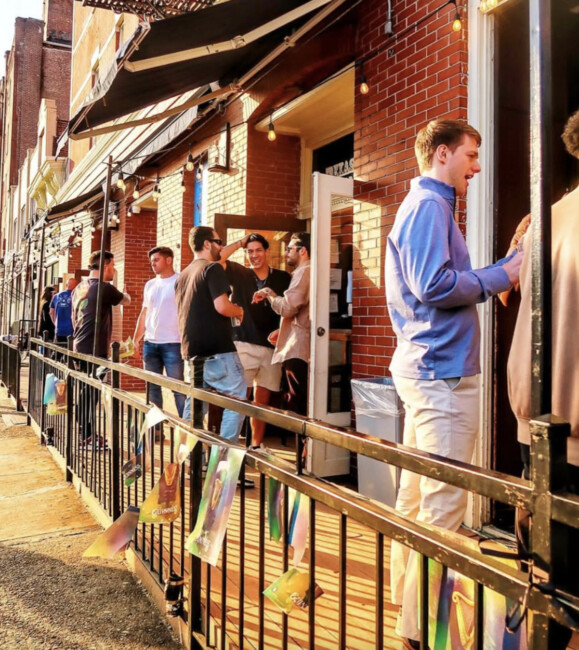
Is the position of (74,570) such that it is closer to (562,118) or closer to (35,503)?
(35,503)

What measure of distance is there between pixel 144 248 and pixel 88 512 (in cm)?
746

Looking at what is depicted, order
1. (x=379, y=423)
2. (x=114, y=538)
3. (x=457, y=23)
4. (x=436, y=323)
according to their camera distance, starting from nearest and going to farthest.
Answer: (x=436, y=323), (x=114, y=538), (x=457, y=23), (x=379, y=423)

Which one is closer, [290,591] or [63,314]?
[290,591]

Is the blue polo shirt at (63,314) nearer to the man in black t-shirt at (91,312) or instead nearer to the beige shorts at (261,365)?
the man in black t-shirt at (91,312)

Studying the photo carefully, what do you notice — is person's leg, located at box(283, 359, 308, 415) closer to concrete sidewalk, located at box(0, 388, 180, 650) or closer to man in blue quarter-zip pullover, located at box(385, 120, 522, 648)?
concrete sidewalk, located at box(0, 388, 180, 650)

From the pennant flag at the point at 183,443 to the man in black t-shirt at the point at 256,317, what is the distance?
2.80 metres

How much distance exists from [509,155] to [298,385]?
281 cm

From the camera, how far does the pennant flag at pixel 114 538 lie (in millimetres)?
2730

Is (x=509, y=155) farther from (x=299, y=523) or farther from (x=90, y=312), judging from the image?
(x=90, y=312)

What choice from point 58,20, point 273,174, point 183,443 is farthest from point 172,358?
point 58,20

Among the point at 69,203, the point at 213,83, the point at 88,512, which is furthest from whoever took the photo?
the point at 69,203

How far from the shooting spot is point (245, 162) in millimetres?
6758

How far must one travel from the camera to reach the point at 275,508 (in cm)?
188

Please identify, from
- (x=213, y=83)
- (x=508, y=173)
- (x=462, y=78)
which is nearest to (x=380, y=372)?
(x=508, y=173)
